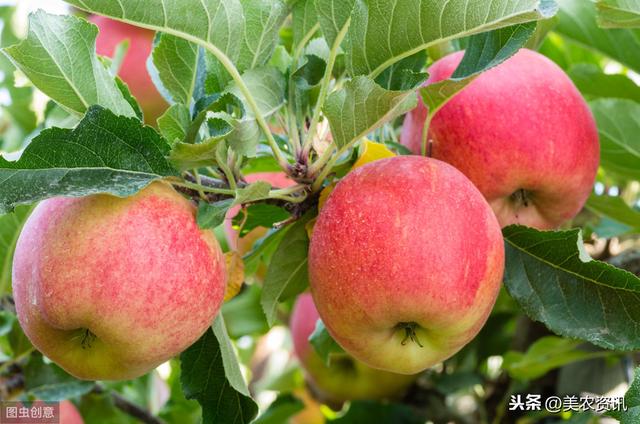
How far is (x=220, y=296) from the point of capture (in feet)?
4.11

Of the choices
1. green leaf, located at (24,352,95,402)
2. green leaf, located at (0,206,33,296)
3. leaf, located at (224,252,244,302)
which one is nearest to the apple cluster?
leaf, located at (224,252,244,302)

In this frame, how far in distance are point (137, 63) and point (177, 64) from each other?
3.98ft

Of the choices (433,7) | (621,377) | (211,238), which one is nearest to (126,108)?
(211,238)

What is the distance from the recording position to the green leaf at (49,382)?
192 cm

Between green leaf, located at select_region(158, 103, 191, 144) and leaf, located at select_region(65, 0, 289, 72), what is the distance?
103 mm

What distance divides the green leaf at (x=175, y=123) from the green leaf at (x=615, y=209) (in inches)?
37.1

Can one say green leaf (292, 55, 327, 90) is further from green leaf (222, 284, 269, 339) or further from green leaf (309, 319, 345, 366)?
green leaf (222, 284, 269, 339)

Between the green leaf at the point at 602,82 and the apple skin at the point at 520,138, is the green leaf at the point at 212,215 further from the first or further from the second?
the green leaf at the point at 602,82

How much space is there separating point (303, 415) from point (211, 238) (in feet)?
5.90

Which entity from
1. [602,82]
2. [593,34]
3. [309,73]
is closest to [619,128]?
[602,82]

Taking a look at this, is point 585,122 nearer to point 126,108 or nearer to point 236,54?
point 236,54

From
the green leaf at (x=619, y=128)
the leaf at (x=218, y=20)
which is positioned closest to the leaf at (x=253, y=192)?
the leaf at (x=218, y=20)

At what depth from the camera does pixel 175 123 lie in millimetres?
1269

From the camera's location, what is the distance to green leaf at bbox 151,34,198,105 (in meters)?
1.34
